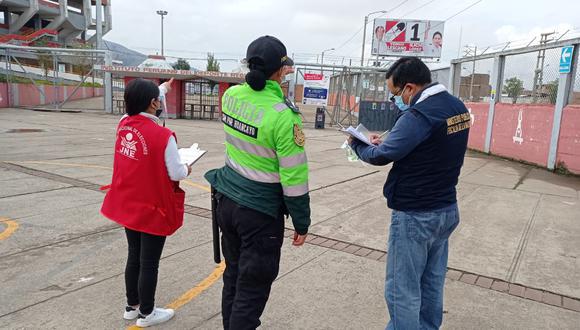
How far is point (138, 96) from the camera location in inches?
112

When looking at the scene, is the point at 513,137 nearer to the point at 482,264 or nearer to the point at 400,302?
the point at 482,264

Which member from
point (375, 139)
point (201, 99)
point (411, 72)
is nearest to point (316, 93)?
point (201, 99)

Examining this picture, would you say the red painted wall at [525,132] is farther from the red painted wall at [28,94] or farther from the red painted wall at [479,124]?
the red painted wall at [28,94]

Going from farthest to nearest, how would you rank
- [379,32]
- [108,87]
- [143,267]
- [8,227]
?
[379,32] < [108,87] < [8,227] < [143,267]

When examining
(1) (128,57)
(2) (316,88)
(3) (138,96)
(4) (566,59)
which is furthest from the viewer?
(1) (128,57)

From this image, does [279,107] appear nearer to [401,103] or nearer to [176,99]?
[401,103]

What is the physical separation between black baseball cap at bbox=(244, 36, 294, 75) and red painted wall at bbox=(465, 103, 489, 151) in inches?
478

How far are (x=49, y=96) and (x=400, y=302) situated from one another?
3053 cm

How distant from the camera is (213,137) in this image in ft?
50.6

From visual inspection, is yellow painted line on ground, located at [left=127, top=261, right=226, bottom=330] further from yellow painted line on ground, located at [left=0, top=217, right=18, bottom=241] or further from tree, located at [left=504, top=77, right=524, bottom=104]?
tree, located at [left=504, top=77, right=524, bottom=104]

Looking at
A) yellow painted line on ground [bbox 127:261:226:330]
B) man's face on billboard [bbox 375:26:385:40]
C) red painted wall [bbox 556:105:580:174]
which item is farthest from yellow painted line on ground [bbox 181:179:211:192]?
man's face on billboard [bbox 375:26:385:40]

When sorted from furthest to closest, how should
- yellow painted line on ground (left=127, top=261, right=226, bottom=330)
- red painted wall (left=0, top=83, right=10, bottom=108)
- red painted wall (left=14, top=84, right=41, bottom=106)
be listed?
red painted wall (left=14, top=84, right=41, bottom=106) → red painted wall (left=0, top=83, right=10, bottom=108) → yellow painted line on ground (left=127, top=261, right=226, bottom=330)

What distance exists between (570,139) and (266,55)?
983cm

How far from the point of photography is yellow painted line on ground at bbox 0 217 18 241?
184 inches
